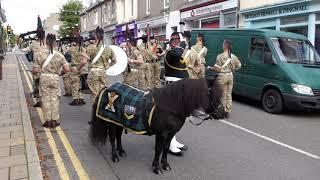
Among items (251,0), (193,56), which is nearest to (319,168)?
(193,56)

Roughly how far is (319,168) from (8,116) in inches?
269

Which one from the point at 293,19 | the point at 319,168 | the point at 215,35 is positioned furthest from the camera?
the point at 293,19

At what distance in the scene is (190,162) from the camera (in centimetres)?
653

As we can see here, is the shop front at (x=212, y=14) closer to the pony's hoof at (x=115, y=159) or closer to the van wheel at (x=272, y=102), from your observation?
the van wheel at (x=272, y=102)

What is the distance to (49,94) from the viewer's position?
344 inches

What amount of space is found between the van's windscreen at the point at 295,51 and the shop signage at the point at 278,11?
5.75 metres

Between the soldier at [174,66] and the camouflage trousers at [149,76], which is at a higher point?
the soldier at [174,66]

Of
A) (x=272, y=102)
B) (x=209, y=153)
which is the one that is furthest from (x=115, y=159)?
(x=272, y=102)

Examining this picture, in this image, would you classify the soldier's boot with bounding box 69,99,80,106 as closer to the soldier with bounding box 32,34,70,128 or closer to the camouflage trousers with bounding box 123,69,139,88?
the camouflage trousers with bounding box 123,69,139,88

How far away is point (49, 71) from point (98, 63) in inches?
47.4

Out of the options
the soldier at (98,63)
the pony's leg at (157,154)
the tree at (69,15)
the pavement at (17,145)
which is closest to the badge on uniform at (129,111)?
the pony's leg at (157,154)

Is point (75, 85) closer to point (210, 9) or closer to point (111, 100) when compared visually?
point (111, 100)

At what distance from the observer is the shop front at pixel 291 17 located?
16.8 m

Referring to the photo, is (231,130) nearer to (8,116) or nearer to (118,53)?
(118,53)
